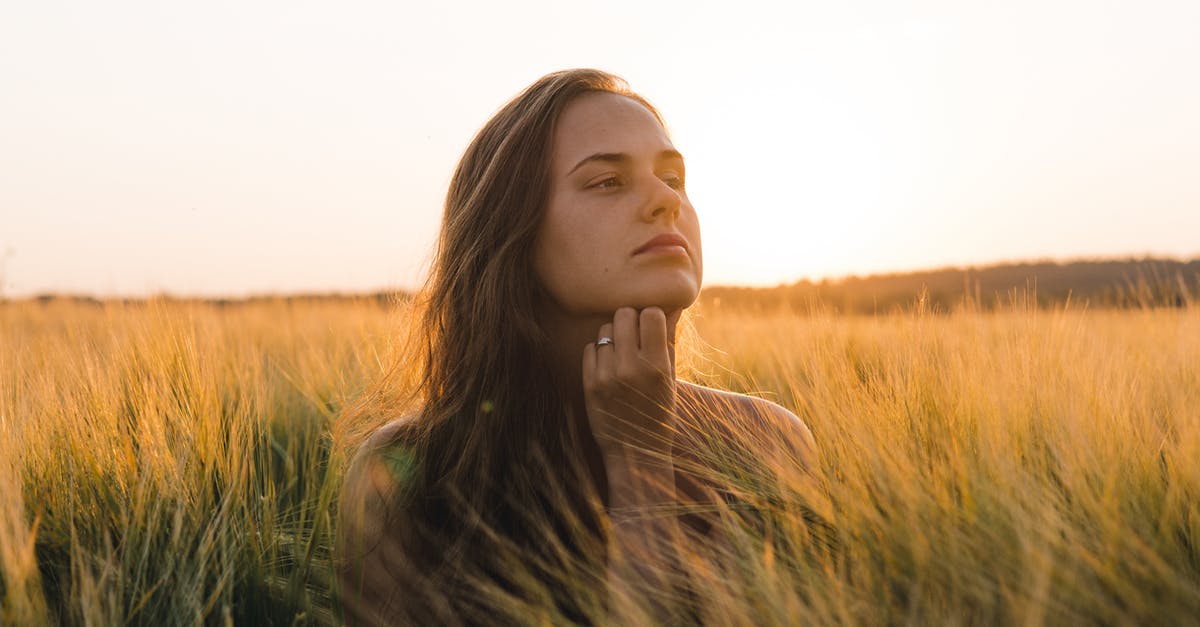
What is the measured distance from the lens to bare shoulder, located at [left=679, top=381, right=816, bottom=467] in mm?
1879

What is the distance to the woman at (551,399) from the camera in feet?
5.65

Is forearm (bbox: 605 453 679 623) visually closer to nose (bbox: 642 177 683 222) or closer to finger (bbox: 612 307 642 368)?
finger (bbox: 612 307 642 368)

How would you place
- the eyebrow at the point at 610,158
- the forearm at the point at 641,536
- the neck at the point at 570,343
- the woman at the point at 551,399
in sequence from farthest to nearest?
the neck at the point at 570,343
the eyebrow at the point at 610,158
the woman at the point at 551,399
the forearm at the point at 641,536

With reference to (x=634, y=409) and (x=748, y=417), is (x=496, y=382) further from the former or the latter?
(x=748, y=417)

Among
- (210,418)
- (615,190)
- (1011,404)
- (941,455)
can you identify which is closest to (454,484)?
(210,418)

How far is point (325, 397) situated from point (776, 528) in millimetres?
2438

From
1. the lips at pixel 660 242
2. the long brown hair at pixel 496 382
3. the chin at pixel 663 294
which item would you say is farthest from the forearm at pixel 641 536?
the lips at pixel 660 242

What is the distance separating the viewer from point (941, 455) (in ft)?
4.90

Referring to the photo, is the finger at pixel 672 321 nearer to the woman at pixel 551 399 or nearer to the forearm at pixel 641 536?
the woman at pixel 551 399

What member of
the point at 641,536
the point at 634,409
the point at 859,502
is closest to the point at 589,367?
Result: the point at 634,409

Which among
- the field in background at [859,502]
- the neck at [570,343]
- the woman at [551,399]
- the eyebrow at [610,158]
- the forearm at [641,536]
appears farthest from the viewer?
the neck at [570,343]

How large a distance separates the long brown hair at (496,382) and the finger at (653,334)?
335mm

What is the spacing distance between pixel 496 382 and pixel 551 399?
149 millimetres

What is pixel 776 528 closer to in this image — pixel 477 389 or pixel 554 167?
pixel 477 389
